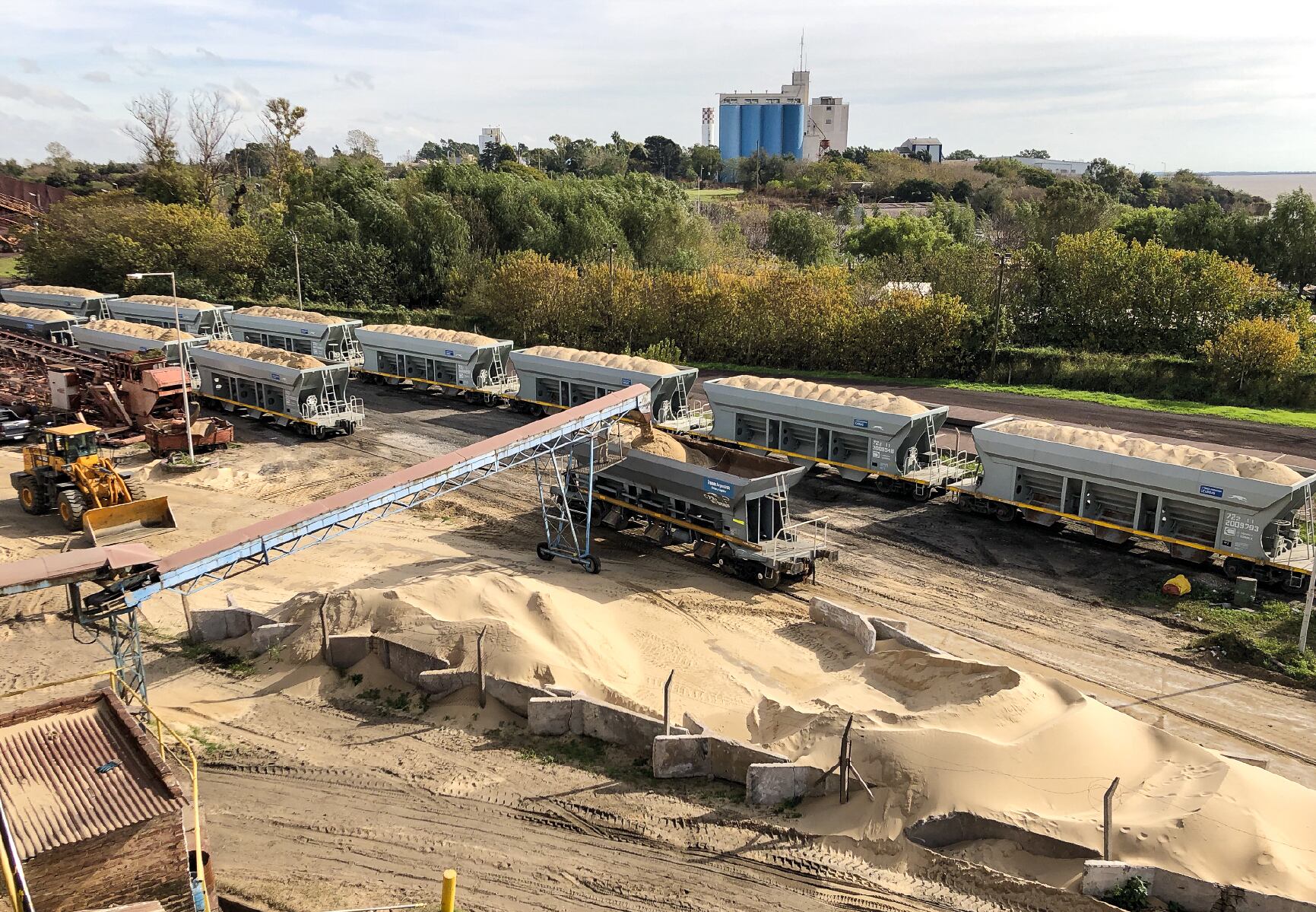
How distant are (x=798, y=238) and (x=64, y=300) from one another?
2153 inches

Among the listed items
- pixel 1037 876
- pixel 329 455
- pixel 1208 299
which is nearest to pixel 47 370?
pixel 329 455

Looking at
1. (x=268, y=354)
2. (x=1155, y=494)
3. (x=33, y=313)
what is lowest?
(x=1155, y=494)

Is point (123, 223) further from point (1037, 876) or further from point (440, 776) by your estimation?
point (1037, 876)

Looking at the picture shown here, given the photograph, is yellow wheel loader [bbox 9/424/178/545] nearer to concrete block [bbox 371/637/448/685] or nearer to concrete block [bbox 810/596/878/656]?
concrete block [bbox 371/637/448/685]

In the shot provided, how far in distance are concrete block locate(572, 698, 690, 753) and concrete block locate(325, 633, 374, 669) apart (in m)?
5.07

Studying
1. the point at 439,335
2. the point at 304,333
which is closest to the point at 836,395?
the point at 439,335

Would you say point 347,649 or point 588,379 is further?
point 588,379

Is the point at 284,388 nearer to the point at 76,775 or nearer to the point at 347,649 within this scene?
the point at 347,649

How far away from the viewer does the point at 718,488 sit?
23750 mm

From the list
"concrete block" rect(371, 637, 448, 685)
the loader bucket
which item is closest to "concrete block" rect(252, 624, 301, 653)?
"concrete block" rect(371, 637, 448, 685)

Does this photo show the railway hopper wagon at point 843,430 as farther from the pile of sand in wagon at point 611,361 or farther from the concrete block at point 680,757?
the concrete block at point 680,757


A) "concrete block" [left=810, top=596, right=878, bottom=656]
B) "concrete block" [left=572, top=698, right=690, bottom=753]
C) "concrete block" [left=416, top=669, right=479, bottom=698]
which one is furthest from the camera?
"concrete block" [left=810, top=596, right=878, bottom=656]

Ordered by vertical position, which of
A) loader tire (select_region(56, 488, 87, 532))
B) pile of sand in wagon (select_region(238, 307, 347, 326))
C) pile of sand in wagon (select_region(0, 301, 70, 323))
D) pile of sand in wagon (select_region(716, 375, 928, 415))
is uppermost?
pile of sand in wagon (select_region(238, 307, 347, 326))

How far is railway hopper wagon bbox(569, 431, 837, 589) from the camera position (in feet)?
77.2
